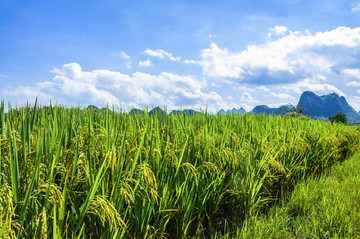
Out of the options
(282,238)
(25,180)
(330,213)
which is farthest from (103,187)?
(330,213)

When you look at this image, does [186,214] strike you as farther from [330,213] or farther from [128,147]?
[330,213]

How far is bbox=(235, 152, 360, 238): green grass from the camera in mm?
2704

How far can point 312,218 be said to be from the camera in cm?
305

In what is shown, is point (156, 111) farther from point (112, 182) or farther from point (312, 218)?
point (312, 218)

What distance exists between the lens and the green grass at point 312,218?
2.70 metres

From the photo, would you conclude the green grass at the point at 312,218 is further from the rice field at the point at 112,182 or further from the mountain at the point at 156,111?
the mountain at the point at 156,111

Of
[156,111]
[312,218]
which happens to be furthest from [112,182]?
[312,218]

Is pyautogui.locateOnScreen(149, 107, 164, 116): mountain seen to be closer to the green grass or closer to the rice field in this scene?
the rice field

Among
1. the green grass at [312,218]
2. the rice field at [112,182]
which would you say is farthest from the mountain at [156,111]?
the green grass at [312,218]

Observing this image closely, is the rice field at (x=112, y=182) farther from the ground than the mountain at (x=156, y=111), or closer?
closer

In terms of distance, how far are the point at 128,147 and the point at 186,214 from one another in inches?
35.2

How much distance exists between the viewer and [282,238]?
8.80ft

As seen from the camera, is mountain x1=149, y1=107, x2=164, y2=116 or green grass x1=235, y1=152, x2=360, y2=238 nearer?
green grass x1=235, y1=152, x2=360, y2=238

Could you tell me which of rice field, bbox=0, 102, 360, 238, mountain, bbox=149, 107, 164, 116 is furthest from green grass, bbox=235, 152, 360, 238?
mountain, bbox=149, 107, 164, 116
